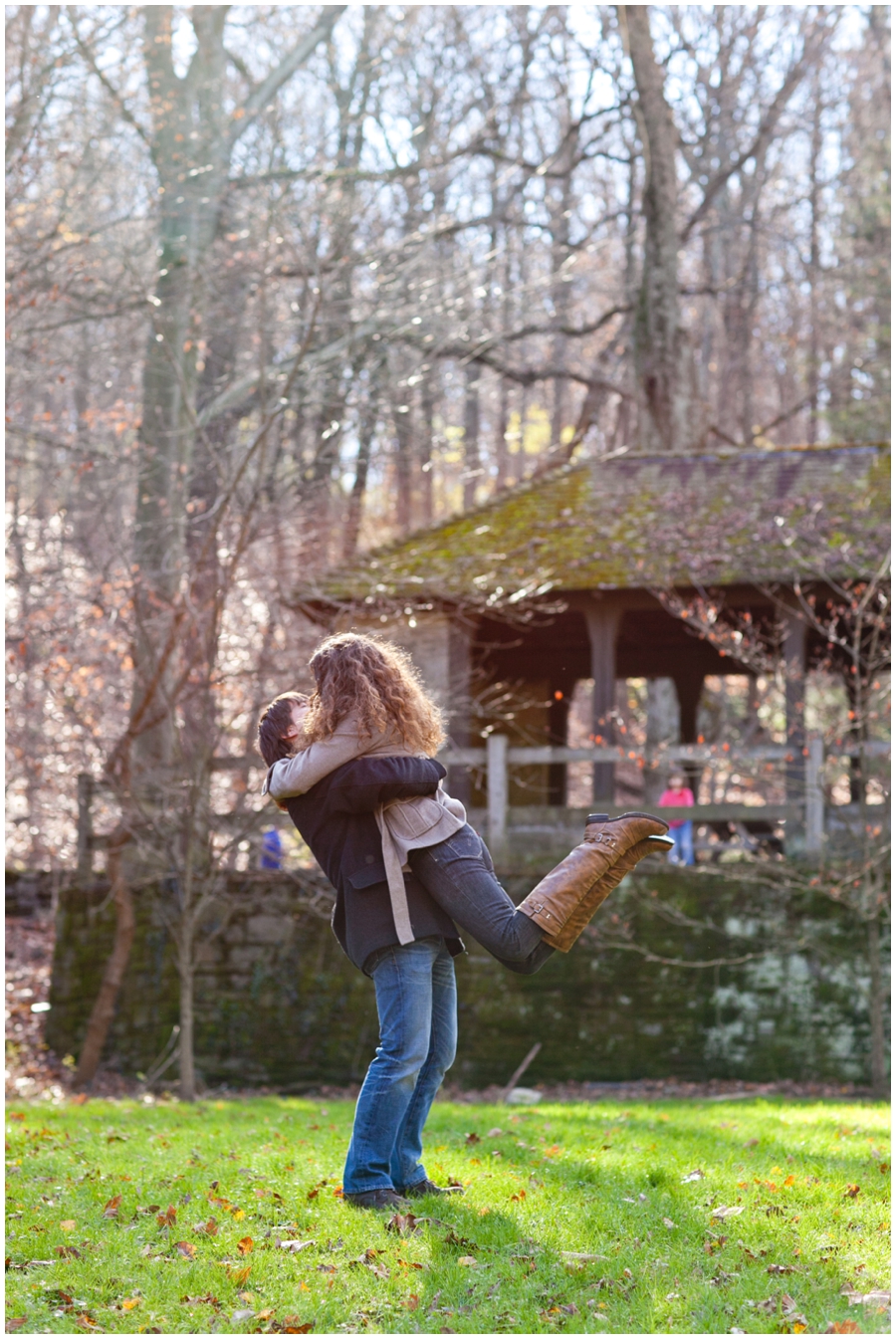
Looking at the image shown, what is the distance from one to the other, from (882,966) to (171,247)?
10132 mm

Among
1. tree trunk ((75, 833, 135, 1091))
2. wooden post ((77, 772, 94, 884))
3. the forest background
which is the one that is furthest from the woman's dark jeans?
wooden post ((77, 772, 94, 884))

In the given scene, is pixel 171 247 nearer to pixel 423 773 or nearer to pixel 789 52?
pixel 423 773

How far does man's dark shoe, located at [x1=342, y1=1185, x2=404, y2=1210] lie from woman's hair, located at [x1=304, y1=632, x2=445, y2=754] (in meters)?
1.45

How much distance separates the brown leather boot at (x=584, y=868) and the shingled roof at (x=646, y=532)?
24.4ft

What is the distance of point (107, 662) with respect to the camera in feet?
48.1

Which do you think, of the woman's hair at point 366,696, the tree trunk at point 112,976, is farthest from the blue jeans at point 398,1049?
the tree trunk at point 112,976

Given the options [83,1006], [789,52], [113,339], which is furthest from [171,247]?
[789,52]

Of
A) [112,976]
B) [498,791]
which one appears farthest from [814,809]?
[112,976]

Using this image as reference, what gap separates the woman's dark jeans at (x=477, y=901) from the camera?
13.2ft

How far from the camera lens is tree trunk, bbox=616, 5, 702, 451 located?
17969 millimetres

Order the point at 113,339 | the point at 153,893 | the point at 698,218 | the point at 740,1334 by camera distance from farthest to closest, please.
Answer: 1. the point at 698,218
2. the point at 113,339
3. the point at 153,893
4. the point at 740,1334

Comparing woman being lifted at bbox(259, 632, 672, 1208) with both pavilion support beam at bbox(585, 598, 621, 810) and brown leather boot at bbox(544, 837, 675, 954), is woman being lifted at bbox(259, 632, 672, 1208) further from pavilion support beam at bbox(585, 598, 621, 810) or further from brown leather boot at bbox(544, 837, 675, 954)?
pavilion support beam at bbox(585, 598, 621, 810)

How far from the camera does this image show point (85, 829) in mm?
12406

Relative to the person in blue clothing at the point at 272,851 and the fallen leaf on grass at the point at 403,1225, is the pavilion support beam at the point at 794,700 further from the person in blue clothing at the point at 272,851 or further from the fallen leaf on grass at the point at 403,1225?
the fallen leaf on grass at the point at 403,1225
